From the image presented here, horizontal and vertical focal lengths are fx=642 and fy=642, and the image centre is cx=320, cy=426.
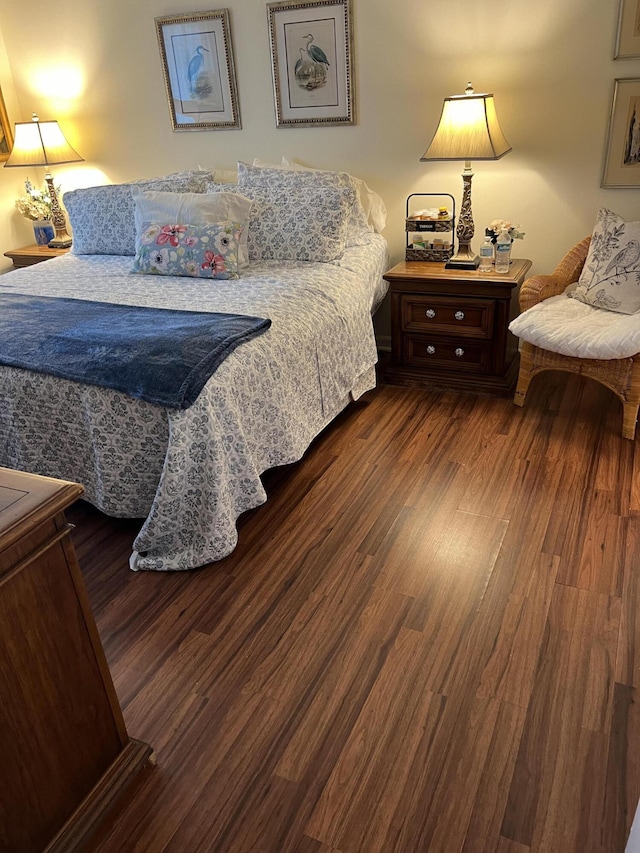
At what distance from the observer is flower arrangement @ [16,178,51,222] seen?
14.1 ft

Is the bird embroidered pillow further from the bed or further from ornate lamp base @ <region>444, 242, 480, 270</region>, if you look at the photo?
the bed

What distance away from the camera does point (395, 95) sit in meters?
3.37

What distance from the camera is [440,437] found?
2.98 metres

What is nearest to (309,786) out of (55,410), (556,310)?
(55,410)

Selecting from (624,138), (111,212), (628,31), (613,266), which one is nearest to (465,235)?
(613,266)

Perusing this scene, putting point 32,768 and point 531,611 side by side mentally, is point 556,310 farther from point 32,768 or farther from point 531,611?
point 32,768

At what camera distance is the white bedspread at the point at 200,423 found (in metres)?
2.16

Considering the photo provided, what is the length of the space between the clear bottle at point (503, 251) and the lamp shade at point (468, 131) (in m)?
0.36

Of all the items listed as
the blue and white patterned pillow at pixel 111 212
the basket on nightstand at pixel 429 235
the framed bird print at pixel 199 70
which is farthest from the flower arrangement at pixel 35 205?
the basket on nightstand at pixel 429 235

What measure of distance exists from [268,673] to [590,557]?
1150mm

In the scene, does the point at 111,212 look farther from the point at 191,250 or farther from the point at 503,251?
the point at 503,251

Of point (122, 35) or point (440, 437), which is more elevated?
point (122, 35)

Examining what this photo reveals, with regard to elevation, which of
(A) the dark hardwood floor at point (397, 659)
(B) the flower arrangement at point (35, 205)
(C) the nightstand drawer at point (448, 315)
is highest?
(B) the flower arrangement at point (35, 205)

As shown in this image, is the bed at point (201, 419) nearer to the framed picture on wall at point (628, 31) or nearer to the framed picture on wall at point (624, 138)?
the framed picture on wall at point (624, 138)
